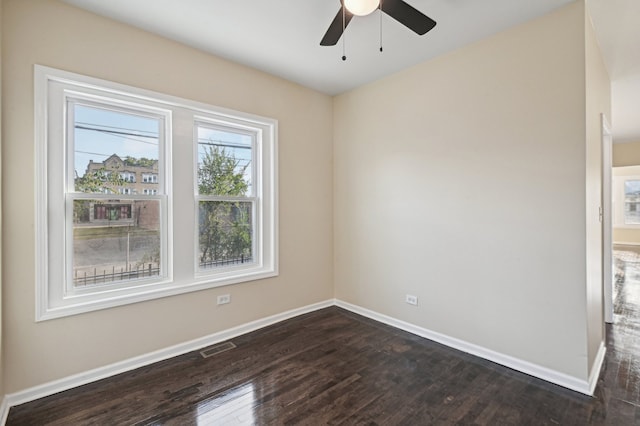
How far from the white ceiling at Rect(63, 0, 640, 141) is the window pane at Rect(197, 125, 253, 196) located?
807 millimetres

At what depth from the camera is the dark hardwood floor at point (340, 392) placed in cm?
199

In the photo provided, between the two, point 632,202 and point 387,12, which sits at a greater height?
point 387,12

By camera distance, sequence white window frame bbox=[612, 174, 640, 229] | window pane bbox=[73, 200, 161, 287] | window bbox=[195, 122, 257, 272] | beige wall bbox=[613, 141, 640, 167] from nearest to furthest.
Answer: window pane bbox=[73, 200, 161, 287]
window bbox=[195, 122, 257, 272]
beige wall bbox=[613, 141, 640, 167]
white window frame bbox=[612, 174, 640, 229]

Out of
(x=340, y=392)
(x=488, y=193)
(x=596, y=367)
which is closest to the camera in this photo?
(x=340, y=392)

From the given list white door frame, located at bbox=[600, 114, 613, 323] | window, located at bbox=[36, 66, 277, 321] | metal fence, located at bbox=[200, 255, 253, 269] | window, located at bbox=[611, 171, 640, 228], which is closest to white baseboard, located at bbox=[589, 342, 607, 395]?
white door frame, located at bbox=[600, 114, 613, 323]

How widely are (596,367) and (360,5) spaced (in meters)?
3.24

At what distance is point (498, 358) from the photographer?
2.65 metres

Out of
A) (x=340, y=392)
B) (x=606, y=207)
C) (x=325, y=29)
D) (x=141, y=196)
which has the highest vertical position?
(x=325, y=29)

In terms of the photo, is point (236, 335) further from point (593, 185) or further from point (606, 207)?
point (606, 207)

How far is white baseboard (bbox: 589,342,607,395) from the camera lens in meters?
2.23

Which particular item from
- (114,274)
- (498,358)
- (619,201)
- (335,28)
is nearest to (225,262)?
(114,274)

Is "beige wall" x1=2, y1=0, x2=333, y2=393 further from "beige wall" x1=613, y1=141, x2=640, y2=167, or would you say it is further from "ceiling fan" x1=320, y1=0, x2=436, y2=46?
"beige wall" x1=613, y1=141, x2=640, y2=167

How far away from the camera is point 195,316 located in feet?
9.75

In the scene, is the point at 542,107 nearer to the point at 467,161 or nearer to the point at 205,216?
the point at 467,161
